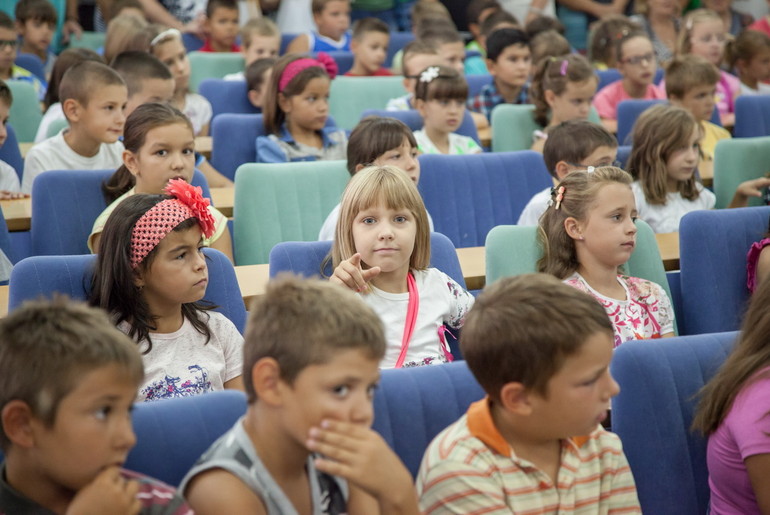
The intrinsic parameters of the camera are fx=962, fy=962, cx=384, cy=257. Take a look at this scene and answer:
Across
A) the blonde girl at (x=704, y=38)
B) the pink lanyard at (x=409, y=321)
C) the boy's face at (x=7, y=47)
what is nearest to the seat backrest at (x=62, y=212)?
the pink lanyard at (x=409, y=321)

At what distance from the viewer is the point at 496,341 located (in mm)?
1512

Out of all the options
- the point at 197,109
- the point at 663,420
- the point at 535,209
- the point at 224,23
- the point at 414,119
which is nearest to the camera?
the point at 663,420

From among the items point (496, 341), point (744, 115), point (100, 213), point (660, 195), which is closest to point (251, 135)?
point (100, 213)

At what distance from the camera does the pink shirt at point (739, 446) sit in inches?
64.2

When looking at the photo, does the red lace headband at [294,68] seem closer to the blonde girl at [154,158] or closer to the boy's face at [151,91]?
the boy's face at [151,91]

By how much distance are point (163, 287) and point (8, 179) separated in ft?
5.94

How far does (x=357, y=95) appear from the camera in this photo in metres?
5.15

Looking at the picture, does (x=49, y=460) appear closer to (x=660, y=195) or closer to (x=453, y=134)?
(x=660, y=195)

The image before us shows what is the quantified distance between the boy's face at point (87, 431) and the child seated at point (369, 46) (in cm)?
484

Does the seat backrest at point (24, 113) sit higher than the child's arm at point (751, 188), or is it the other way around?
the seat backrest at point (24, 113)

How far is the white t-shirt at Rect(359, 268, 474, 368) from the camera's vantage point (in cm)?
236

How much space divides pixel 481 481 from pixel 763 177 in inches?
102

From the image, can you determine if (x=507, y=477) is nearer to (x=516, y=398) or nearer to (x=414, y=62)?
(x=516, y=398)

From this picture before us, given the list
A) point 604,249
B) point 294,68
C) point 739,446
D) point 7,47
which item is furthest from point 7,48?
point 739,446
